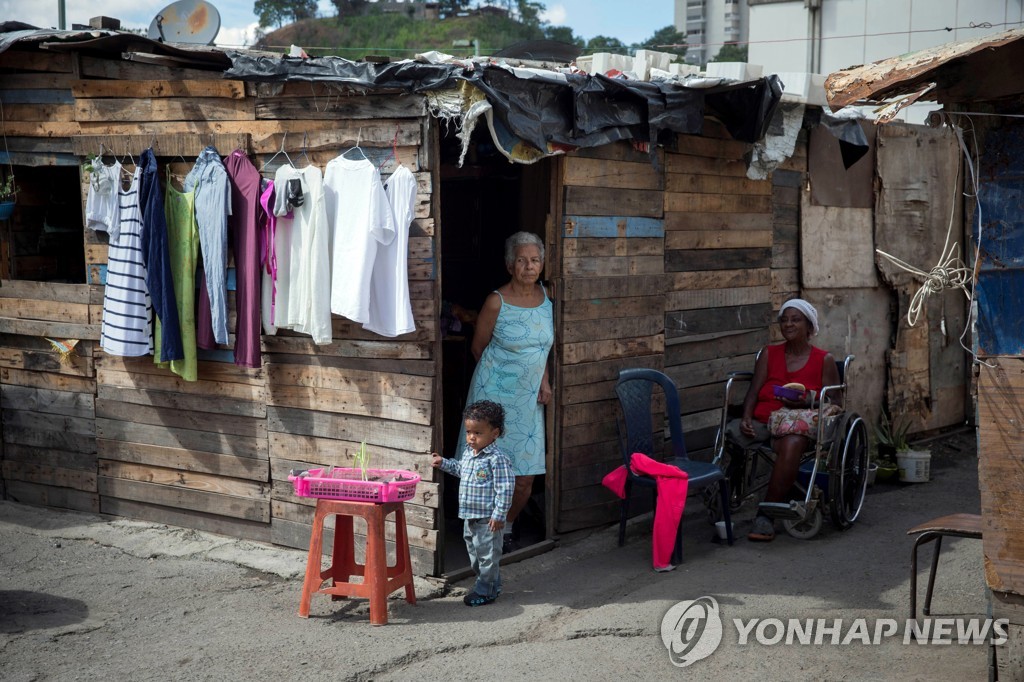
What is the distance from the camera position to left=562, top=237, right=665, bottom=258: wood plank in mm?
6262

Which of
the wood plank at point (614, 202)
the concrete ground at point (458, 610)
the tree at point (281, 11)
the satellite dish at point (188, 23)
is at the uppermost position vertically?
the tree at point (281, 11)

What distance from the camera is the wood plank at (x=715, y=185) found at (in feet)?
22.9

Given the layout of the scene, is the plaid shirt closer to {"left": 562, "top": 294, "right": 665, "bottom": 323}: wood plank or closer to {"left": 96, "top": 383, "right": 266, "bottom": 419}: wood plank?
{"left": 562, "top": 294, "right": 665, "bottom": 323}: wood plank

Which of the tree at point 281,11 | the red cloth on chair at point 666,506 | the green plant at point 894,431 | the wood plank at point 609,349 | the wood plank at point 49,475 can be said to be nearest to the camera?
the red cloth on chair at point 666,506

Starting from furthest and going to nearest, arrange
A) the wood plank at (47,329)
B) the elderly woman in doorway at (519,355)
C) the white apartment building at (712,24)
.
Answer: the white apartment building at (712,24)
the wood plank at (47,329)
the elderly woman in doorway at (519,355)

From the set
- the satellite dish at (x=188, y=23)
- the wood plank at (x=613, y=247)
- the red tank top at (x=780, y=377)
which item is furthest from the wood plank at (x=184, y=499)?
the red tank top at (x=780, y=377)

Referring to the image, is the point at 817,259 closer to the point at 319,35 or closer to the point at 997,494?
the point at 997,494

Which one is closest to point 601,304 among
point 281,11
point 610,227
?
point 610,227

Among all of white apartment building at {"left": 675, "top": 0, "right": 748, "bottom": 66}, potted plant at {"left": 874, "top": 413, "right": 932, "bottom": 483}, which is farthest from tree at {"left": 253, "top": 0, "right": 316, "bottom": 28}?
potted plant at {"left": 874, "top": 413, "right": 932, "bottom": 483}

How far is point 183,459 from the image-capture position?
6.62 meters

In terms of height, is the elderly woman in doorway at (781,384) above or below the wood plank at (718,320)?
below

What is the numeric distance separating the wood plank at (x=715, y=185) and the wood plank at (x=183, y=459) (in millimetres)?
3371

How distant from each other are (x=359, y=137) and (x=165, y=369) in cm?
218

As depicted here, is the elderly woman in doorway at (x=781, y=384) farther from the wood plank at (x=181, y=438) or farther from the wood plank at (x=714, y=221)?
the wood plank at (x=181, y=438)
